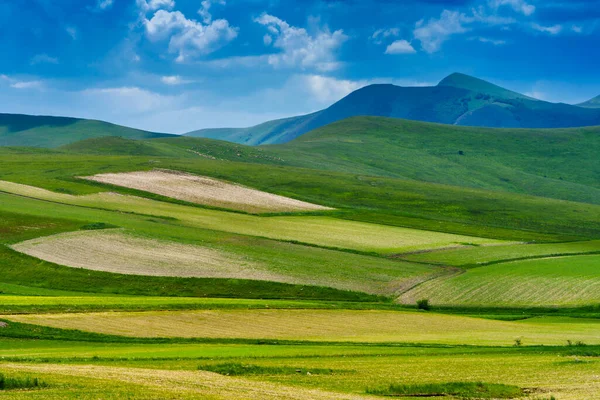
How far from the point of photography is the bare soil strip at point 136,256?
252 ft

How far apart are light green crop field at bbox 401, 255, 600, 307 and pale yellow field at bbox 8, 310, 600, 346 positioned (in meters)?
8.53

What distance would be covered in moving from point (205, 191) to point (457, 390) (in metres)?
106

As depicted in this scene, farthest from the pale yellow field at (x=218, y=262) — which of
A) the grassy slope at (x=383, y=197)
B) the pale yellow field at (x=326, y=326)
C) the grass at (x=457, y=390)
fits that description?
the grass at (x=457, y=390)

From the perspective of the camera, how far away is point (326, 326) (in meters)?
55.7

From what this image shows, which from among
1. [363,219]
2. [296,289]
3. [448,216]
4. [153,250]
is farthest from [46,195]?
[448,216]

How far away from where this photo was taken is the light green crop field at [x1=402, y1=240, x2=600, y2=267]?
90.2m

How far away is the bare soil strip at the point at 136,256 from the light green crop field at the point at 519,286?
16.1 m

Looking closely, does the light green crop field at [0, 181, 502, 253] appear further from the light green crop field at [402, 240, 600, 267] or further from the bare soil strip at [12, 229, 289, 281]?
the bare soil strip at [12, 229, 289, 281]

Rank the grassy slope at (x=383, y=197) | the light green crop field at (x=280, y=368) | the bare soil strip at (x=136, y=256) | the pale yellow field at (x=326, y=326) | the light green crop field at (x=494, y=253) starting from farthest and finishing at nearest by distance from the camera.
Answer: the grassy slope at (x=383, y=197) < the light green crop field at (x=494, y=253) < the bare soil strip at (x=136, y=256) < the pale yellow field at (x=326, y=326) < the light green crop field at (x=280, y=368)

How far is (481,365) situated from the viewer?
40.6m

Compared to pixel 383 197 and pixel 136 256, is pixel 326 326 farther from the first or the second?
pixel 383 197

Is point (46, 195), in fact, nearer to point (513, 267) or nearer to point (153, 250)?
point (153, 250)

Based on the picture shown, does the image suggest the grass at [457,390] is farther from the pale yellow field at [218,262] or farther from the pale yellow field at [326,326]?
the pale yellow field at [218,262]

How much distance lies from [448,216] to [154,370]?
10985 centimetres
